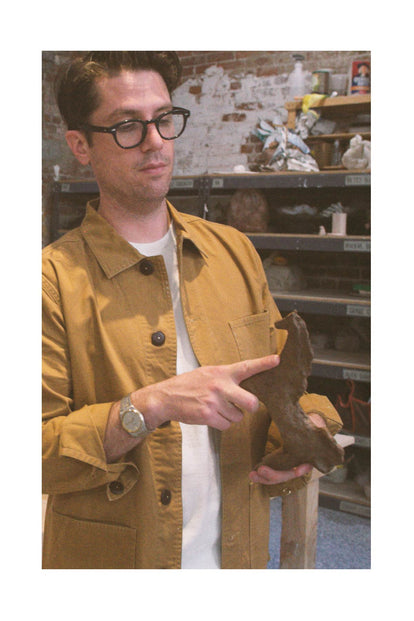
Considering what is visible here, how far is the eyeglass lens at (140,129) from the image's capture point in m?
0.91

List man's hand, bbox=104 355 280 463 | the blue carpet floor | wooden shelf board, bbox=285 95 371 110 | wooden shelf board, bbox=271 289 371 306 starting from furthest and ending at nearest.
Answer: wooden shelf board, bbox=285 95 371 110 → wooden shelf board, bbox=271 289 371 306 → the blue carpet floor → man's hand, bbox=104 355 280 463

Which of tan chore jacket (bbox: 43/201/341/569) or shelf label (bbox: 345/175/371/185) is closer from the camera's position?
tan chore jacket (bbox: 43/201/341/569)

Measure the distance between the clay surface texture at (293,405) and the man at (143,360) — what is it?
0.03 m

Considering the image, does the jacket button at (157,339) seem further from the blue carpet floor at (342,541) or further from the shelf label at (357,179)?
the shelf label at (357,179)

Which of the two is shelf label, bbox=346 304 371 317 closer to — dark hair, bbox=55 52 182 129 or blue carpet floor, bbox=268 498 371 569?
blue carpet floor, bbox=268 498 371 569

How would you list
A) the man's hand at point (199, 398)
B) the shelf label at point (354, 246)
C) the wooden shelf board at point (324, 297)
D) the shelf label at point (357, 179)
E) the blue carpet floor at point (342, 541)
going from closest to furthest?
1. the man's hand at point (199, 398)
2. the blue carpet floor at point (342, 541)
3. the wooden shelf board at point (324, 297)
4. the shelf label at point (354, 246)
5. the shelf label at point (357, 179)

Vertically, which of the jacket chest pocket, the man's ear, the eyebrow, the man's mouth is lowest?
the jacket chest pocket

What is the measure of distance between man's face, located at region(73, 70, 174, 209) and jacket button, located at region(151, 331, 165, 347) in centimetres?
23

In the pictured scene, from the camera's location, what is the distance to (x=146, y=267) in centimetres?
98

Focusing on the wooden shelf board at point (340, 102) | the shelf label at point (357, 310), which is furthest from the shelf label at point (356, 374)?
the wooden shelf board at point (340, 102)

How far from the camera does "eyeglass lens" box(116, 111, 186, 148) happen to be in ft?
2.99

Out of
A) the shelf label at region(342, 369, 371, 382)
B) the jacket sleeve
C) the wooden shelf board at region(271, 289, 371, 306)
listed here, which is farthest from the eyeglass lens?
the shelf label at region(342, 369, 371, 382)
